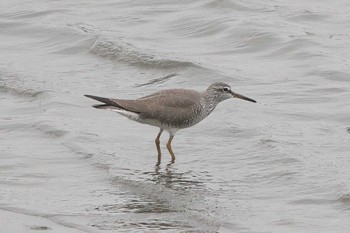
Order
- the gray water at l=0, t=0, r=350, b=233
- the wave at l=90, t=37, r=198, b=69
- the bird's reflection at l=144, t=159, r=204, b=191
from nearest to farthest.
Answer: the gray water at l=0, t=0, r=350, b=233 → the bird's reflection at l=144, t=159, r=204, b=191 → the wave at l=90, t=37, r=198, b=69

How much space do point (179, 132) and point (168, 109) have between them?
1170 millimetres

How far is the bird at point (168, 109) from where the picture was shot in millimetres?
10727

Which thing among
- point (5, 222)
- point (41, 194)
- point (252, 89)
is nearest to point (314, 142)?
point (252, 89)

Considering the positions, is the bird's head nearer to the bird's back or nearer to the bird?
the bird

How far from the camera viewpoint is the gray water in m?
9.00

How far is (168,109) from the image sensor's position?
10875mm

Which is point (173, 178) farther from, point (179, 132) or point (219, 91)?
point (179, 132)

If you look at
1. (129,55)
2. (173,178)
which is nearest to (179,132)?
(173,178)

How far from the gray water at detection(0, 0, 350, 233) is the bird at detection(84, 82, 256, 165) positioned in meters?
0.34

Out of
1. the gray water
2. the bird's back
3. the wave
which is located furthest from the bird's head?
the wave

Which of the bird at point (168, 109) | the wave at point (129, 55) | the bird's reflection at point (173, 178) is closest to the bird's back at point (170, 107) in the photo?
the bird at point (168, 109)

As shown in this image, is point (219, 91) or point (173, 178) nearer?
point (173, 178)

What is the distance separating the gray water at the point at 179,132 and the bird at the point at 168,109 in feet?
1.11

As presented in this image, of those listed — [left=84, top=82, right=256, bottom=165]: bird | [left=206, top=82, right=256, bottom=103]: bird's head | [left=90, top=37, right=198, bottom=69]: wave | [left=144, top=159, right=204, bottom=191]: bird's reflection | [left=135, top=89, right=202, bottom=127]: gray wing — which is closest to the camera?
[left=144, top=159, right=204, bottom=191]: bird's reflection
